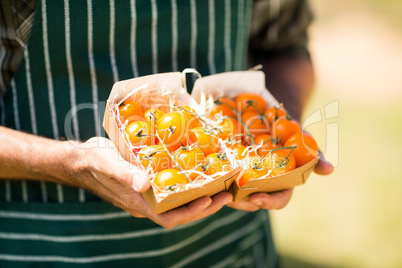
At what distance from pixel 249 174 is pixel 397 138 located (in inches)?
149

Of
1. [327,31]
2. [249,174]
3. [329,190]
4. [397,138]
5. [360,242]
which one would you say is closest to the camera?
[249,174]

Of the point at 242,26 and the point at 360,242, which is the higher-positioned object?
the point at 242,26

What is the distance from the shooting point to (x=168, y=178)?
3.58 ft

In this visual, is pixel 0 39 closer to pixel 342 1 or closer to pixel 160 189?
pixel 160 189

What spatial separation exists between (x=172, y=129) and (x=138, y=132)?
0.10m

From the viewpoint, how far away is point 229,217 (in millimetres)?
1761

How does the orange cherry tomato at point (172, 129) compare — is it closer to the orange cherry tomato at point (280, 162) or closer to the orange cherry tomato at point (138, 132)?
the orange cherry tomato at point (138, 132)

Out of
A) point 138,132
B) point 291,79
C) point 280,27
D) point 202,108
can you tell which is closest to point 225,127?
point 202,108

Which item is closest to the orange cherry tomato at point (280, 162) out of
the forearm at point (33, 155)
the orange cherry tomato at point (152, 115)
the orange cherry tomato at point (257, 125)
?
the orange cherry tomato at point (257, 125)

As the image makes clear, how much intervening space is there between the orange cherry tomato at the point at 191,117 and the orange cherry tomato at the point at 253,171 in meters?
0.22

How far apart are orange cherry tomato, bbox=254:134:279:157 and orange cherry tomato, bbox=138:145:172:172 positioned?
1.02 ft

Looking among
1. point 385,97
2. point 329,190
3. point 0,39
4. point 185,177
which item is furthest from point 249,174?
point 385,97

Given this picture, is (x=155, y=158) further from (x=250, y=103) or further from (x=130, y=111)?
(x=250, y=103)

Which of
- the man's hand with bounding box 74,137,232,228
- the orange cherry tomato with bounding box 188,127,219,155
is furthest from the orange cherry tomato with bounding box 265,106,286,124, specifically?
the man's hand with bounding box 74,137,232,228
